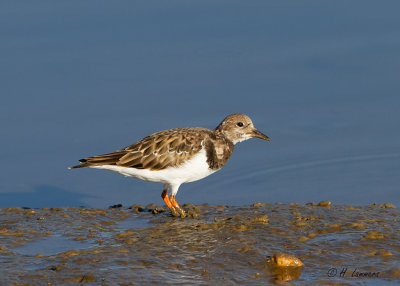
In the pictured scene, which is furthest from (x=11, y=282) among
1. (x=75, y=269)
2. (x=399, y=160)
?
(x=399, y=160)

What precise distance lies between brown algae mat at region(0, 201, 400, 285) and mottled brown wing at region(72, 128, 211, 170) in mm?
731

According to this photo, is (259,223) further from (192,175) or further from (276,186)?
(276,186)

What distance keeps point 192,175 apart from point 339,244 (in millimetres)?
2672

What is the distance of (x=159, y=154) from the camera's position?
1088cm

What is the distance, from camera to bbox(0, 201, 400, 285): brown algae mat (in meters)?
8.01

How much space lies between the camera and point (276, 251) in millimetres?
8844

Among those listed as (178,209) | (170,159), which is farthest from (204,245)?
(170,159)

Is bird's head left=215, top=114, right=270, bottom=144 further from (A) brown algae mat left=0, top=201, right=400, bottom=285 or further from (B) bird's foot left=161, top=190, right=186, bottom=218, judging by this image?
(B) bird's foot left=161, top=190, right=186, bottom=218

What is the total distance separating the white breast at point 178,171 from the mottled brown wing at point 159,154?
0.20 feet

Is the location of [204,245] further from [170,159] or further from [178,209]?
[170,159]

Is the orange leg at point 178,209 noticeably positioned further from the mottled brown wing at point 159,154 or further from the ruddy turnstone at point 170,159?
the mottled brown wing at point 159,154

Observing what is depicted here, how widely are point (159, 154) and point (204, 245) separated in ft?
7.10

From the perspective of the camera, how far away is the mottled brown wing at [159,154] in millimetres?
10805

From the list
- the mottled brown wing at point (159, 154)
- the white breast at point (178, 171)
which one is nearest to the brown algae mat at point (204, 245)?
the white breast at point (178, 171)
